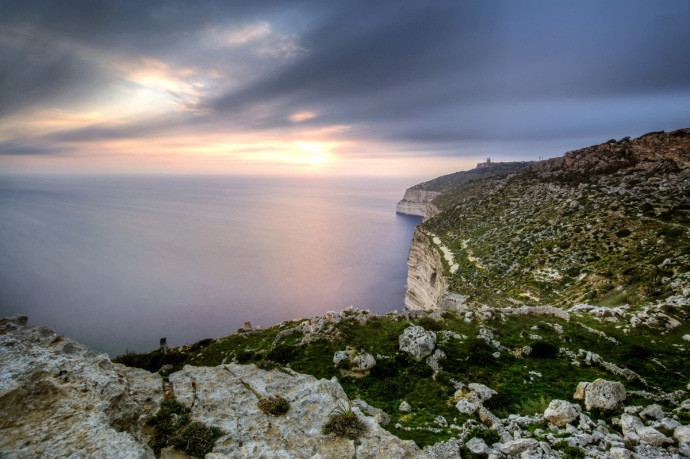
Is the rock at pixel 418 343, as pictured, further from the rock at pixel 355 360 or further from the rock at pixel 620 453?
the rock at pixel 620 453

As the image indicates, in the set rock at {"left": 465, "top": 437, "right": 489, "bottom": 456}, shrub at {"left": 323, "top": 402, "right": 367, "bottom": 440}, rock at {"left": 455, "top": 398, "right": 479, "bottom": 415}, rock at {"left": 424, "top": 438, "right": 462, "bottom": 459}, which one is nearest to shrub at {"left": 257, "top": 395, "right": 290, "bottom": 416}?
shrub at {"left": 323, "top": 402, "right": 367, "bottom": 440}

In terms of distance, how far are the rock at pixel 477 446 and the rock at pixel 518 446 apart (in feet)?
1.52

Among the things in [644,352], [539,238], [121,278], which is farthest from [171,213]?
[644,352]

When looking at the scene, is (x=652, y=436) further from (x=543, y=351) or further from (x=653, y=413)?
(x=543, y=351)

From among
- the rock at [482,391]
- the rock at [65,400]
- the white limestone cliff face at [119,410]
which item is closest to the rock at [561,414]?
the rock at [482,391]

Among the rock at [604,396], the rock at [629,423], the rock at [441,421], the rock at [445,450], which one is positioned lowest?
the rock at [441,421]

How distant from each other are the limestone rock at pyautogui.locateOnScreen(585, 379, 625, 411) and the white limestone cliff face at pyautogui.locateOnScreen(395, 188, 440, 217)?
6646 inches

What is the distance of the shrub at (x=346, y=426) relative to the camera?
7.79m

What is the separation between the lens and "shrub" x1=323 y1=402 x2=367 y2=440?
7785 millimetres

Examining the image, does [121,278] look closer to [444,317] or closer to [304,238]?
[304,238]

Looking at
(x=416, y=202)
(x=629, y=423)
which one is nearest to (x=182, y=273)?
(x=629, y=423)

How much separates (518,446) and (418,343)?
662 cm

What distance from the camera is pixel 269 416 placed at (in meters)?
8.41

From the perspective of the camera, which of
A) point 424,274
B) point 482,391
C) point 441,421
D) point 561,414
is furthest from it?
point 424,274
